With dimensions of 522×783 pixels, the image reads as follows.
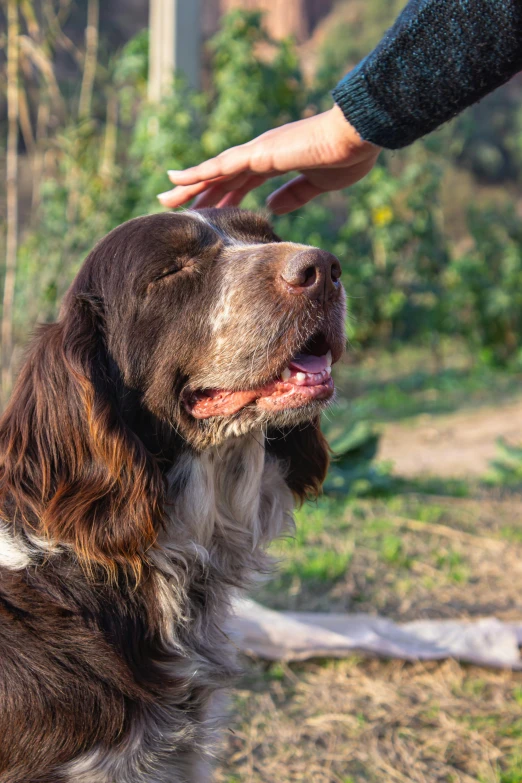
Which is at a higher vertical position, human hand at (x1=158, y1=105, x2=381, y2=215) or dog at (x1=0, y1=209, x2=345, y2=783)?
human hand at (x1=158, y1=105, x2=381, y2=215)

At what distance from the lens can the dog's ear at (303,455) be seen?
260cm

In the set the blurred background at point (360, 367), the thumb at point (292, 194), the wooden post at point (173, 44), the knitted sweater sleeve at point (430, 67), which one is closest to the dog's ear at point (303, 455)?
the blurred background at point (360, 367)

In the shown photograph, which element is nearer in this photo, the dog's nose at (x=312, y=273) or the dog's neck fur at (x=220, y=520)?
the dog's nose at (x=312, y=273)

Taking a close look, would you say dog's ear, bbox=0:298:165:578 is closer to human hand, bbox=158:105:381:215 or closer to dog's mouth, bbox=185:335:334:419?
dog's mouth, bbox=185:335:334:419

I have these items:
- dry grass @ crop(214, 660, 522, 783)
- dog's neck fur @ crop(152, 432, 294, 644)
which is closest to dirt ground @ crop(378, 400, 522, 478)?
dry grass @ crop(214, 660, 522, 783)

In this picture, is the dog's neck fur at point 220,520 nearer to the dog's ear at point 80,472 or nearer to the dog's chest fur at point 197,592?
the dog's chest fur at point 197,592

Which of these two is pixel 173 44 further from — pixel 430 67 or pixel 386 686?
pixel 386 686

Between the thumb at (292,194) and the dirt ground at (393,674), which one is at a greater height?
the thumb at (292,194)

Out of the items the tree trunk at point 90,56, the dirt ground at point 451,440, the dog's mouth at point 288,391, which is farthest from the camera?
the dirt ground at point 451,440

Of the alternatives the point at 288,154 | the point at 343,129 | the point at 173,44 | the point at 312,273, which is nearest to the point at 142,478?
the point at 312,273

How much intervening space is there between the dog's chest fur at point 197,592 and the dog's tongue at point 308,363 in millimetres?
281

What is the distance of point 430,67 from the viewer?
2307 millimetres

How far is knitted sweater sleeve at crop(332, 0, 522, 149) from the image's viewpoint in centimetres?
221

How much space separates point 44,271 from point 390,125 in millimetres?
4362
